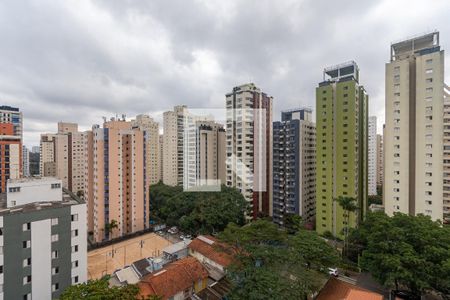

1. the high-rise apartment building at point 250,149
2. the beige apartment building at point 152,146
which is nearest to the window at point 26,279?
the high-rise apartment building at point 250,149

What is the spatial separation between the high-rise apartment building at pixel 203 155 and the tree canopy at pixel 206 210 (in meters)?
3.71

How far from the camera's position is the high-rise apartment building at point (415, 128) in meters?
15.6

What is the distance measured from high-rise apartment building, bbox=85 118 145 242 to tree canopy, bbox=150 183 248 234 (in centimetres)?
352

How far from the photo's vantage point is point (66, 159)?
3622 cm

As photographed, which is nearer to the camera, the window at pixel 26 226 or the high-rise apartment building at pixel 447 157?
the window at pixel 26 226

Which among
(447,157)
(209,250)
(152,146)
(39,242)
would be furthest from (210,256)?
(152,146)

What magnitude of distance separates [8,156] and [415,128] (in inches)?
1560

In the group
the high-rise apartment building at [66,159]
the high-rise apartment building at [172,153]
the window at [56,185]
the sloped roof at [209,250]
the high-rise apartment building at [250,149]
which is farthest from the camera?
the high-rise apartment building at [172,153]

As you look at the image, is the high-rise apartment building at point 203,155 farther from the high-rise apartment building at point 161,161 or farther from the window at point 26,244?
the window at point 26,244

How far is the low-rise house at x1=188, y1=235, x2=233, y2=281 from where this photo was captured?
1445 cm

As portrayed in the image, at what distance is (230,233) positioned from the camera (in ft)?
37.7

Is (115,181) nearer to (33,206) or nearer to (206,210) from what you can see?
(206,210)

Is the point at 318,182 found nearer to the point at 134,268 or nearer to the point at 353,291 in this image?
the point at 353,291

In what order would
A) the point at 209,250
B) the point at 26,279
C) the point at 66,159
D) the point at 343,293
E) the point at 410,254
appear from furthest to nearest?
1. the point at 66,159
2. the point at 209,250
3. the point at 26,279
4. the point at 343,293
5. the point at 410,254
